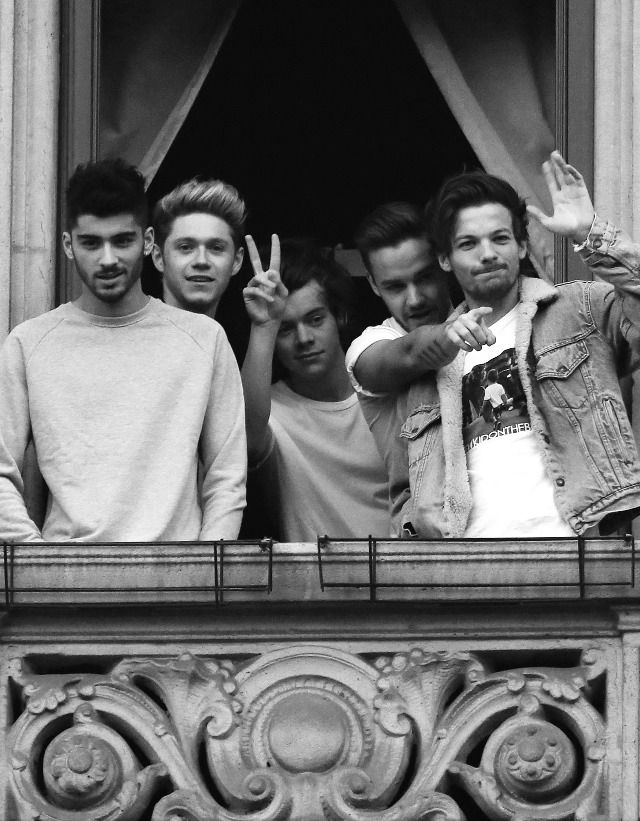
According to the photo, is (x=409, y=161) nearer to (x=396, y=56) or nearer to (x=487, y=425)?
(x=396, y=56)

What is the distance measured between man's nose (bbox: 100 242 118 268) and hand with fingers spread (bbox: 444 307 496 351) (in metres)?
1.33

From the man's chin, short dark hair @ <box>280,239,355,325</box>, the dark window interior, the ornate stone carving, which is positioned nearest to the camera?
the ornate stone carving

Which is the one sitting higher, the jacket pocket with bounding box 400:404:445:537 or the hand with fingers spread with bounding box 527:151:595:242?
the hand with fingers spread with bounding box 527:151:595:242

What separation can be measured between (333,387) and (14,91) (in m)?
1.72

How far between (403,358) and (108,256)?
3.81 feet

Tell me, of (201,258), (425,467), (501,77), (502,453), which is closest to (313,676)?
(425,467)

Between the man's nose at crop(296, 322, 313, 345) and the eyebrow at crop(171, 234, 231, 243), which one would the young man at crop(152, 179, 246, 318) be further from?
the man's nose at crop(296, 322, 313, 345)

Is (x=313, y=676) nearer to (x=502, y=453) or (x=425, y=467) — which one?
(x=425, y=467)

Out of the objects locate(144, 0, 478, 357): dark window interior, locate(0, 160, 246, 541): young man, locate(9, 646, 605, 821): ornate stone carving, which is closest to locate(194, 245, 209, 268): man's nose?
locate(0, 160, 246, 541): young man

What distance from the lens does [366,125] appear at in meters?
14.9

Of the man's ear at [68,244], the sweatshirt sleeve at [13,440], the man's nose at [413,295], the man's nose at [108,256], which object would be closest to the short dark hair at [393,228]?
the man's nose at [413,295]

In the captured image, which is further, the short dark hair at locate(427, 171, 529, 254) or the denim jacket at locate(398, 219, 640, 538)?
the short dark hair at locate(427, 171, 529, 254)

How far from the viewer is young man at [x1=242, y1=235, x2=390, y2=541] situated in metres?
11.3

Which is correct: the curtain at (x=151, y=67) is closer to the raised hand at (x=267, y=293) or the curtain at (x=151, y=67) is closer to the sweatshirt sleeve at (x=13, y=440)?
the raised hand at (x=267, y=293)
